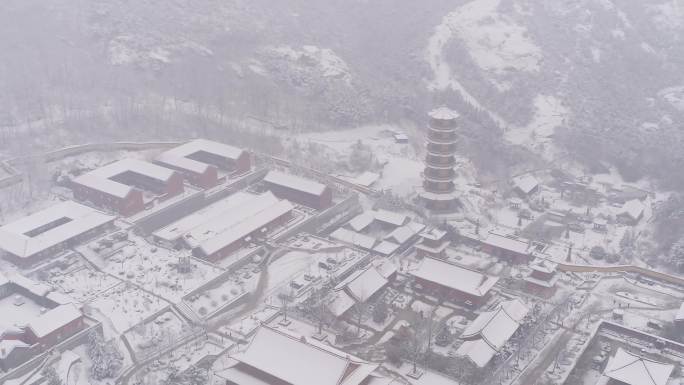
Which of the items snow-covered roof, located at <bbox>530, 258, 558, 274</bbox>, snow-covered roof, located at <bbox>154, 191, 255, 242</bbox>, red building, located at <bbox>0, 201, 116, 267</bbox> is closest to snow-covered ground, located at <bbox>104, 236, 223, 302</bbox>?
snow-covered roof, located at <bbox>154, 191, 255, 242</bbox>

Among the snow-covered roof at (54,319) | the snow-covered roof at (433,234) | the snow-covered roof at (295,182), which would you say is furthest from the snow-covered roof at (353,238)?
A: the snow-covered roof at (54,319)

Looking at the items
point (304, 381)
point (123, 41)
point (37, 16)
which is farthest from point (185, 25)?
point (304, 381)

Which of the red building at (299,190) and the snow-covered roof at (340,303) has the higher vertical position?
the red building at (299,190)

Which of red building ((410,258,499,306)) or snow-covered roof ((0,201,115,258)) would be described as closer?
red building ((410,258,499,306))

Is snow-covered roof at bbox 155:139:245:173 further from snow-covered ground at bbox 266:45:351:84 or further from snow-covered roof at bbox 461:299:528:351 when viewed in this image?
snow-covered roof at bbox 461:299:528:351

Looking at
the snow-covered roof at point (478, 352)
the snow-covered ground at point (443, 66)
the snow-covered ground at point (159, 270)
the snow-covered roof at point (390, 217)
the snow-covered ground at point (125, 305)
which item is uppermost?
the snow-covered ground at point (443, 66)

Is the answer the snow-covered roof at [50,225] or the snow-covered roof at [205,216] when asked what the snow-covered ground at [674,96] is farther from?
the snow-covered roof at [50,225]
